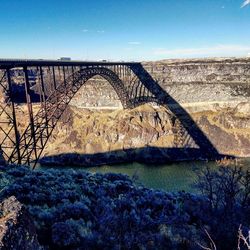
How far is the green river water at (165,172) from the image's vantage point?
38719 millimetres

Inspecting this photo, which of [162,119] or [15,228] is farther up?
[15,228]

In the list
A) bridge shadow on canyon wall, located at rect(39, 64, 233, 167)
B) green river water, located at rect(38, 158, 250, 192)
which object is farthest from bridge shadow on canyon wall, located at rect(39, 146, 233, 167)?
green river water, located at rect(38, 158, 250, 192)

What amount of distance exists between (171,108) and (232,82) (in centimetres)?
1176

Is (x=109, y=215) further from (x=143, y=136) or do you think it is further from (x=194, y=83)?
(x=194, y=83)

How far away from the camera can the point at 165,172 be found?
147ft

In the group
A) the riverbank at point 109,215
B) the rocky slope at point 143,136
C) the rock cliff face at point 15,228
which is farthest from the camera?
the rocky slope at point 143,136

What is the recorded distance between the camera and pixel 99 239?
1156cm

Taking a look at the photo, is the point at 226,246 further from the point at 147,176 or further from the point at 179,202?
the point at 147,176

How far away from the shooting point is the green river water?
1524 inches

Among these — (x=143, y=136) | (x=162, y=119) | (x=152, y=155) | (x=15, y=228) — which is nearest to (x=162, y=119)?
(x=162, y=119)

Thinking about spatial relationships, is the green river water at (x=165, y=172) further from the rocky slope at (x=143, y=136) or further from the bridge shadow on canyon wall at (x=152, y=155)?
the rocky slope at (x=143, y=136)

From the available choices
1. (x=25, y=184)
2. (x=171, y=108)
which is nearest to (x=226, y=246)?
(x=25, y=184)

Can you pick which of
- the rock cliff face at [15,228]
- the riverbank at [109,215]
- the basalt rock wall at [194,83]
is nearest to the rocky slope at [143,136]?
the basalt rock wall at [194,83]

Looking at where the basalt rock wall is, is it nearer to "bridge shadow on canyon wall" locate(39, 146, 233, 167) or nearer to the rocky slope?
the rocky slope
